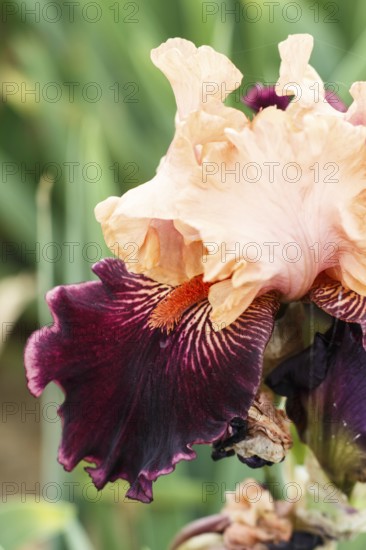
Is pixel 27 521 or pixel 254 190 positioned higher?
pixel 254 190

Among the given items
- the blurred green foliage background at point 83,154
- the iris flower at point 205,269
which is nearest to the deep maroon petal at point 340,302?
the iris flower at point 205,269

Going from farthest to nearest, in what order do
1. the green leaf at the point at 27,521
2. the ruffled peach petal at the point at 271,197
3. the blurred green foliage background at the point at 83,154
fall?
the blurred green foliage background at the point at 83,154, the green leaf at the point at 27,521, the ruffled peach petal at the point at 271,197

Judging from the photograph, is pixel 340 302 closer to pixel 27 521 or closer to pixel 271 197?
pixel 271 197

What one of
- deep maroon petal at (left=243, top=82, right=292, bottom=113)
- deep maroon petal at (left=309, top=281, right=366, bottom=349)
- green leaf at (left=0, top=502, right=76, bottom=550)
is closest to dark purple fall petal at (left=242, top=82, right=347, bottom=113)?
deep maroon petal at (left=243, top=82, right=292, bottom=113)

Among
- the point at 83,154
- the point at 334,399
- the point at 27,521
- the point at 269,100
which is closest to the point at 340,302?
the point at 334,399

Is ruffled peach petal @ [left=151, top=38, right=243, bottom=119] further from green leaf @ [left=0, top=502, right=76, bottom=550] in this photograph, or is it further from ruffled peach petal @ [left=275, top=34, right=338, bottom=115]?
green leaf @ [left=0, top=502, right=76, bottom=550]

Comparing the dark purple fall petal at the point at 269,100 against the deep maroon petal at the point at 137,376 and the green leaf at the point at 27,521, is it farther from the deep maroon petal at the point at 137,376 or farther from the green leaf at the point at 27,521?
the green leaf at the point at 27,521
